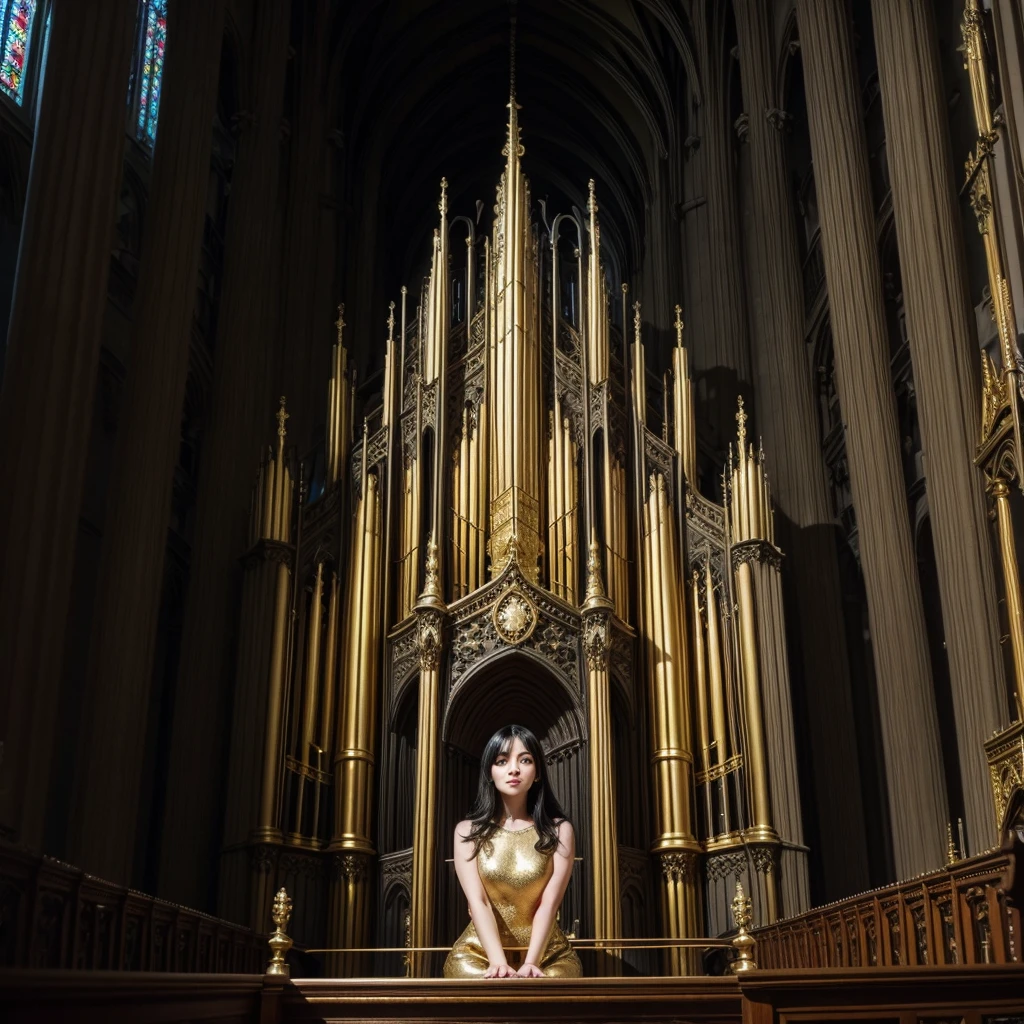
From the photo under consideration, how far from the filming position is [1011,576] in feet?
30.5

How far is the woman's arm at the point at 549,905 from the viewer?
632 cm

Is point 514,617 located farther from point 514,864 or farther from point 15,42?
point 15,42

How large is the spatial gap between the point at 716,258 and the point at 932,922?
46.6 ft

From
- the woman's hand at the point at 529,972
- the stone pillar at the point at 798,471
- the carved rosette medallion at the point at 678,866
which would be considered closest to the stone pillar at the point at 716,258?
the stone pillar at the point at 798,471

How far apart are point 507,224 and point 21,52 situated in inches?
243

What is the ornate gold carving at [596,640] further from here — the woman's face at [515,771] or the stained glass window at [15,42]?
the stained glass window at [15,42]

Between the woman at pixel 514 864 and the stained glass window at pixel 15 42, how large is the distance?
11750mm

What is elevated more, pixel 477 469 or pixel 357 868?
pixel 477 469

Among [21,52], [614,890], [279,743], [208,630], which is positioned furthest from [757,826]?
[21,52]

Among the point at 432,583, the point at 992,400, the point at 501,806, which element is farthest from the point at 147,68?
the point at 501,806

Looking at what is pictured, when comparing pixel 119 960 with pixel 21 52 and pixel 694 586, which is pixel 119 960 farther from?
pixel 21 52

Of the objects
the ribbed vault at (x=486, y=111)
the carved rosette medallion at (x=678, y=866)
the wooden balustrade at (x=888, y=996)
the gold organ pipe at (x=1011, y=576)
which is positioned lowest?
the wooden balustrade at (x=888, y=996)

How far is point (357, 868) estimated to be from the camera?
1333cm

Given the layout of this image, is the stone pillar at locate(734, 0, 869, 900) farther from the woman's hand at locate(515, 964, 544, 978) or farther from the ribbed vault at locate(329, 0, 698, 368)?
the woman's hand at locate(515, 964, 544, 978)
